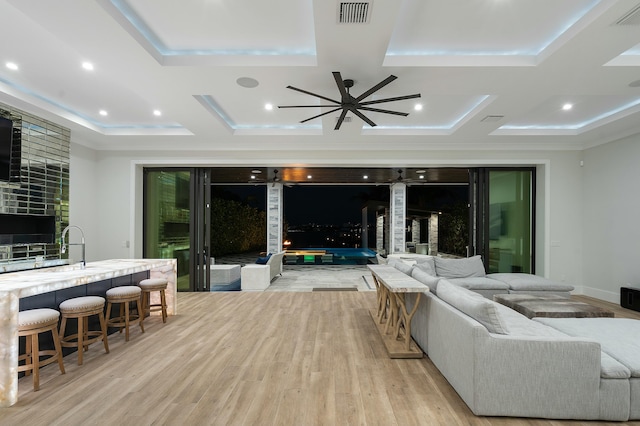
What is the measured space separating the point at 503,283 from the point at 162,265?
17.5ft

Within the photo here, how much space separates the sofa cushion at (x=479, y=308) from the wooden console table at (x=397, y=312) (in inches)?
11.7

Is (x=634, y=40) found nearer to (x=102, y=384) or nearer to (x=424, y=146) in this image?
(x=424, y=146)

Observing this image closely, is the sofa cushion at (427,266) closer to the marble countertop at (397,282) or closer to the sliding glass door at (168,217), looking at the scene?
the marble countertop at (397,282)

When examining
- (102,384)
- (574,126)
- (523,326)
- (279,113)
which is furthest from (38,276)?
(574,126)

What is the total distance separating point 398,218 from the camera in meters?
11.3

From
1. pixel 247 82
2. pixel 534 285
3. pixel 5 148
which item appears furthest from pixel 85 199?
pixel 534 285

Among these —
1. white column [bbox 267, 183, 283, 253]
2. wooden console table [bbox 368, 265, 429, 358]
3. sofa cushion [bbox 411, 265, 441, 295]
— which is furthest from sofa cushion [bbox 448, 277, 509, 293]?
white column [bbox 267, 183, 283, 253]

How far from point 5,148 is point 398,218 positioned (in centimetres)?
1001

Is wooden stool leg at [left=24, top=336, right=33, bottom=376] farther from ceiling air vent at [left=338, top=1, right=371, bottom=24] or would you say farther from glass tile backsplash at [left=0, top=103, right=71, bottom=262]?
ceiling air vent at [left=338, top=1, right=371, bottom=24]

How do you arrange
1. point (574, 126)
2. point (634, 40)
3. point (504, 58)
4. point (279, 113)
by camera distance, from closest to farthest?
point (634, 40) → point (504, 58) → point (279, 113) → point (574, 126)

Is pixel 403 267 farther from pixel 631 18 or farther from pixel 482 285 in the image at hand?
pixel 631 18

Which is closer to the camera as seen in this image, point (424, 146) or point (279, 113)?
point (279, 113)

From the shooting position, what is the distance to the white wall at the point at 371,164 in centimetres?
652

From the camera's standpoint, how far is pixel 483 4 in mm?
2590
